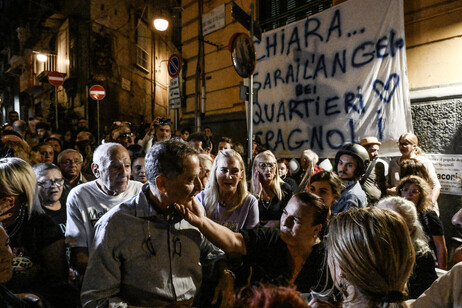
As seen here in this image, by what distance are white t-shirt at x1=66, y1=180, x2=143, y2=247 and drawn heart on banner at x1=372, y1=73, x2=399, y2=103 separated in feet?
15.0

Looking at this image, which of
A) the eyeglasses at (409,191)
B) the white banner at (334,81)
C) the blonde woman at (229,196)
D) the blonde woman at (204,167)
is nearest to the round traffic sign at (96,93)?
the white banner at (334,81)

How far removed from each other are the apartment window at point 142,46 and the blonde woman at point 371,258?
2018 cm

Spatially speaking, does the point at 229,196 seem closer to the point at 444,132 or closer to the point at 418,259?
the point at 418,259

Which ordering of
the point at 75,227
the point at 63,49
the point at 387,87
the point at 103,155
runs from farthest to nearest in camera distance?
1. the point at 63,49
2. the point at 387,87
3. the point at 103,155
4. the point at 75,227

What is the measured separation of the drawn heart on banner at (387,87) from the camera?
541 cm

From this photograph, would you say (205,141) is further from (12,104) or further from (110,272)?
(12,104)

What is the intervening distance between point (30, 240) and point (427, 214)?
3.70 metres

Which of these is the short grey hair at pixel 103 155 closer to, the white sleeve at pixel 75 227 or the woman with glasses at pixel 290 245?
the white sleeve at pixel 75 227

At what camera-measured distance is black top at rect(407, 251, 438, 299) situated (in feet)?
6.89

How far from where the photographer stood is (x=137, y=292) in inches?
70.8

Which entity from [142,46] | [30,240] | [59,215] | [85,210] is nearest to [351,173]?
[85,210]

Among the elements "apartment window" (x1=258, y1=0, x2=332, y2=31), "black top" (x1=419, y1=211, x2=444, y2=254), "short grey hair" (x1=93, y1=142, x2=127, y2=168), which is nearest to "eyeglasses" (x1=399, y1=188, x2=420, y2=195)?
"black top" (x1=419, y1=211, x2=444, y2=254)

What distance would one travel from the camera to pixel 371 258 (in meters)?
1.28

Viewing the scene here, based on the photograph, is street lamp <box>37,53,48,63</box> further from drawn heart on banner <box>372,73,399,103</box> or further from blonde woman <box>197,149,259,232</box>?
blonde woman <box>197,149,259,232</box>
